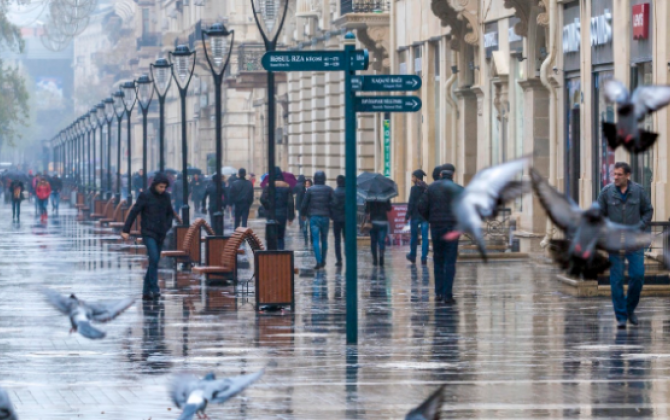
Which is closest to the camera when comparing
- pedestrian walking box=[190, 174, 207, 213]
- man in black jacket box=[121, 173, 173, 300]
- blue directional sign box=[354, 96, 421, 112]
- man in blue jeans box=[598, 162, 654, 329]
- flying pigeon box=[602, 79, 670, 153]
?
flying pigeon box=[602, 79, 670, 153]

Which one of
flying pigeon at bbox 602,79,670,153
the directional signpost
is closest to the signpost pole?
the directional signpost

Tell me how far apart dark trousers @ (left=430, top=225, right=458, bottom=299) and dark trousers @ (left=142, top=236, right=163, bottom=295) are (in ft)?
12.7

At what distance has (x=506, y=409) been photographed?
34.4ft

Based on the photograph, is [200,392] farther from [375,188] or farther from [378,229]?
[375,188]

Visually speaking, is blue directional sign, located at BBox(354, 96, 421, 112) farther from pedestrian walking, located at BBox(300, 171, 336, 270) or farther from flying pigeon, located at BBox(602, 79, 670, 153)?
pedestrian walking, located at BBox(300, 171, 336, 270)

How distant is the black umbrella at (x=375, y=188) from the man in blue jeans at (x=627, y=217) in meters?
12.4

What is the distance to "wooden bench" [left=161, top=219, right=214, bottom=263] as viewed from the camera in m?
25.5

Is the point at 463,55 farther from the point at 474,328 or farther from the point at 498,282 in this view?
the point at 474,328

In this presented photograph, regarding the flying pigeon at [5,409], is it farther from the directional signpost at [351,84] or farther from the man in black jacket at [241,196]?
the man in black jacket at [241,196]

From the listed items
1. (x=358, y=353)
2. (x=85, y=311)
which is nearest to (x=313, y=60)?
(x=358, y=353)

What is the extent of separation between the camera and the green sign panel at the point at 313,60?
45.7ft

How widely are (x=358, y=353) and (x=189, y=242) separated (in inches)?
480

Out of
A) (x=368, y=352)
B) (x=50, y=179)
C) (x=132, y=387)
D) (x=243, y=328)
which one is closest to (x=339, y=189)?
(x=243, y=328)

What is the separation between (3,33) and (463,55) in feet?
128
